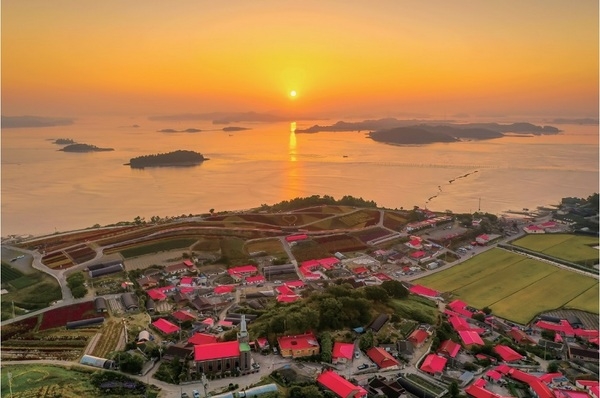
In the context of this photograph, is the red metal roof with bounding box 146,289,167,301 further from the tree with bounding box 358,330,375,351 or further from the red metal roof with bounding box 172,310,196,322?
the tree with bounding box 358,330,375,351

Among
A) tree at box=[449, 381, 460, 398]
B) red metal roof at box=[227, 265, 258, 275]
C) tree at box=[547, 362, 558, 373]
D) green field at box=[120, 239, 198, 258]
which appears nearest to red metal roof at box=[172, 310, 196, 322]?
red metal roof at box=[227, 265, 258, 275]

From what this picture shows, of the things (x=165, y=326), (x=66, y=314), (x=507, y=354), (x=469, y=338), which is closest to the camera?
(x=507, y=354)

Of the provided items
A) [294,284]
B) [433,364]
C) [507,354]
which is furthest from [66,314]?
[507,354]

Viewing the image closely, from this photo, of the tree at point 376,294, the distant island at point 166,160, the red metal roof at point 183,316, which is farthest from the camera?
the distant island at point 166,160

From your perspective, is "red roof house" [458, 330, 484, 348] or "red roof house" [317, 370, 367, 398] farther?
"red roof house" [458, 330, 484, 348]

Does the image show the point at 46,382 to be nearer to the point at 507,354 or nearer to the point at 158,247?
the point at 158,247

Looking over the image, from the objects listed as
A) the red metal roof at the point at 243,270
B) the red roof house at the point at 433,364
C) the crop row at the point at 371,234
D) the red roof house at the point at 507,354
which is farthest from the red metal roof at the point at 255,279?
the red roof house at the point at 507,354

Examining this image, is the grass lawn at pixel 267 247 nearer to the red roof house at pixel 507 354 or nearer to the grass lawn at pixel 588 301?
the red roof house at pixel 507 354
